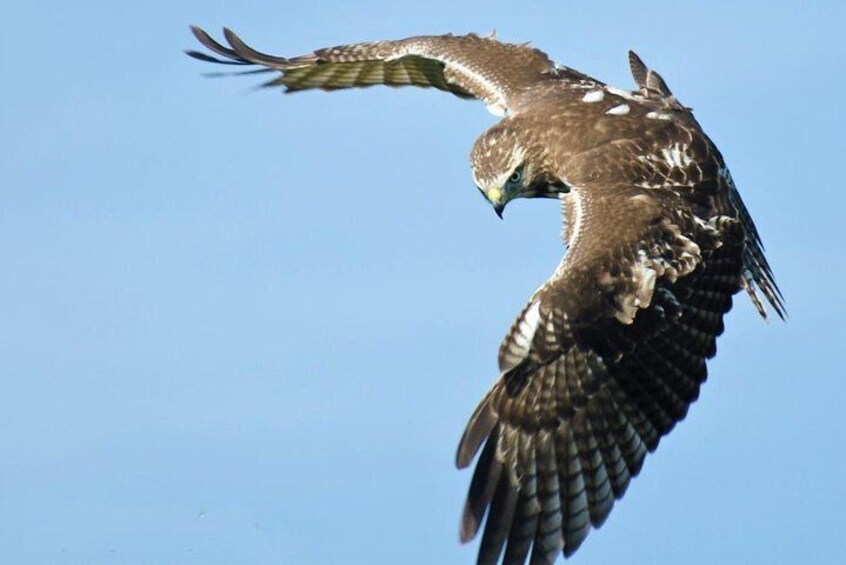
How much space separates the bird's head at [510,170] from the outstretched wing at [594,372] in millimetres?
879

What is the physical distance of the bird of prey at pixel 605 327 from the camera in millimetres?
11469

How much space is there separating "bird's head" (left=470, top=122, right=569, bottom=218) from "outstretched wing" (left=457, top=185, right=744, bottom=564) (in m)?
0.88

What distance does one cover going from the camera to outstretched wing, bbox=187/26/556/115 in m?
14.1

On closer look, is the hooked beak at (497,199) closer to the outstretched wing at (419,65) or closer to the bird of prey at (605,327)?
the bird of prey at (605,327)

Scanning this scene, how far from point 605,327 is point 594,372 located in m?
0.28

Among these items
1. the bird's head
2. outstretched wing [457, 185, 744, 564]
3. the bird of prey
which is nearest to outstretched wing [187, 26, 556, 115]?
the bird's head

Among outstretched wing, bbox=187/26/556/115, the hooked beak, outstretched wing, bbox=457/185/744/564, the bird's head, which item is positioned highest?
outstretched wing, bbox=187/26/556/115

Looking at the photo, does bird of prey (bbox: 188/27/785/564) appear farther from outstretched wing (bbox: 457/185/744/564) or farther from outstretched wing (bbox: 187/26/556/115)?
outstretched wing (bbox: 187/26/556/115)

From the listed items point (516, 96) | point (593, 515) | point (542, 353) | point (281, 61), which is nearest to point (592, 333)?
point (542, 353)

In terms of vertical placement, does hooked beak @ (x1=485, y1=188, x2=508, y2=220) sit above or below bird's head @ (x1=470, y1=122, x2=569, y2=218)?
below

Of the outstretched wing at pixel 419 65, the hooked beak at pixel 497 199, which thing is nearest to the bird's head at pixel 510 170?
the hooked beak at pixel 497 199

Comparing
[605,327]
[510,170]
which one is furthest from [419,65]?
[605,327]

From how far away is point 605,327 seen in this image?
11578mm

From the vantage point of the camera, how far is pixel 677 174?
12.3m
